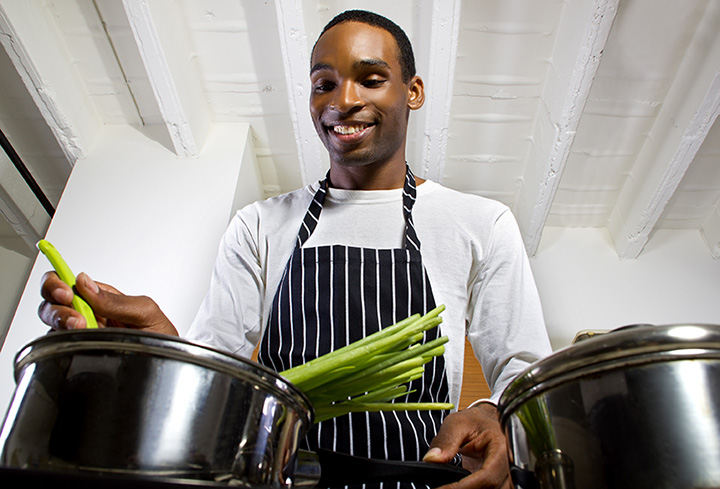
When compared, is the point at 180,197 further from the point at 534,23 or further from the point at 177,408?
the point at 177,408

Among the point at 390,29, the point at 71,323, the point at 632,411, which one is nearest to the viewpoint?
the point at 632,411

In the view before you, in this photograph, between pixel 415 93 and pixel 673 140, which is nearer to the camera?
pixel 415 93

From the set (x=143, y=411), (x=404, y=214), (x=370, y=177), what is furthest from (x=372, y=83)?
(x=143, y=411)

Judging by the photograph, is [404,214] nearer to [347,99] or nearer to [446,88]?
[347,99]

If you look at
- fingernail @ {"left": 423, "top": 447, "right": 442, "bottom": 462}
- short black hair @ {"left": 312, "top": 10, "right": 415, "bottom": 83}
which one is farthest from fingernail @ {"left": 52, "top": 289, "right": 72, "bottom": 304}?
short black hair @ {"left": 312, "top": 10, "right": 415, "bottom": 83}

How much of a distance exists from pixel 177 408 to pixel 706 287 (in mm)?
3307

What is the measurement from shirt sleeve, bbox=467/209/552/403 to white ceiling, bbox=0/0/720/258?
1.29 m

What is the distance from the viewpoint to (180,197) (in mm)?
2426

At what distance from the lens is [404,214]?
1.30 metres

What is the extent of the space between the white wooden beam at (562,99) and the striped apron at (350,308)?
136 cm

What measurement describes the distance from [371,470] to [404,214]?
0.73 meters

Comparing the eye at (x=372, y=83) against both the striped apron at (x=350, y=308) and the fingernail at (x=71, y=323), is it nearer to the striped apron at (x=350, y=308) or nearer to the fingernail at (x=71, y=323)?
the striped apron at (x=350, y=308)

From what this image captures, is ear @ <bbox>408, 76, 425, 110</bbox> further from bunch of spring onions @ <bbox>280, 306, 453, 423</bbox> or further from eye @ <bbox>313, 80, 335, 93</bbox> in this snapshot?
bunch of spring onions @ <bbox>280, 306, 453, 423</bbox>

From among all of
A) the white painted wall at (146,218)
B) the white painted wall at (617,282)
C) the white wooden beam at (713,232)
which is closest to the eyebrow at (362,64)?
the white painted wall at (146,218)
